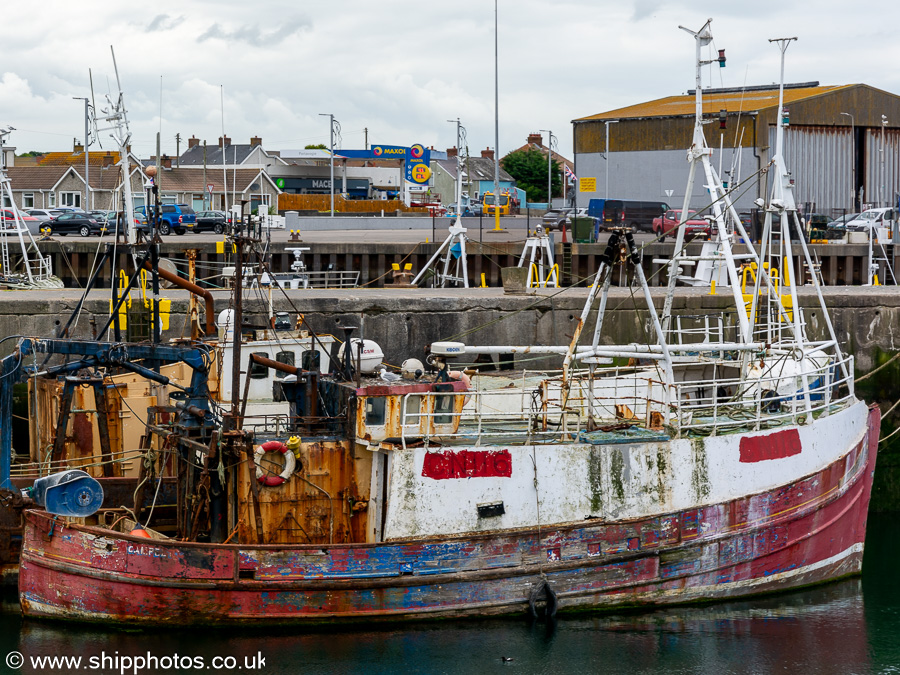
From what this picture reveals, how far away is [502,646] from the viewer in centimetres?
1170

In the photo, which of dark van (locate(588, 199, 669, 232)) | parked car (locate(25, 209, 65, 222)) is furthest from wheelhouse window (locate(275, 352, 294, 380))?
parked car (locate(25, 209, 65, 222))

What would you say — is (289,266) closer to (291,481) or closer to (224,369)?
(224,369)

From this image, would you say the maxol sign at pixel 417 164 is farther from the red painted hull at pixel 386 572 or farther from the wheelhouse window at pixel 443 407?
the red painted hull at pixel 386 572

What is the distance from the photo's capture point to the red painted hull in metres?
11.5

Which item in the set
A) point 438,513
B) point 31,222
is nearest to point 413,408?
point 438,513

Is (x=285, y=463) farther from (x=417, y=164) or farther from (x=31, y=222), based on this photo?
(x=417, y=164)

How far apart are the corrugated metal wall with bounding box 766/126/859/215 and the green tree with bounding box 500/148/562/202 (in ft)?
122

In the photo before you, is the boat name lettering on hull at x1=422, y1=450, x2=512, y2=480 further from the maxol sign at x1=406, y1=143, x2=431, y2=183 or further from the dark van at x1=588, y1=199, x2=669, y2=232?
the maxol sign at x1=406, y1=143, x2=431, y2=183

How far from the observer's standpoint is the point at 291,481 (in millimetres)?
12109

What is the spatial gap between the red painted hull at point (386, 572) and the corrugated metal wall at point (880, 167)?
32.7 meters

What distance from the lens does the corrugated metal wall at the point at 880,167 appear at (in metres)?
42.0

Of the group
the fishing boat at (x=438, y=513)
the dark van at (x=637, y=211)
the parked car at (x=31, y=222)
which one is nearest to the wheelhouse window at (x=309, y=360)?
the fishing boat at (x=438, y=513)

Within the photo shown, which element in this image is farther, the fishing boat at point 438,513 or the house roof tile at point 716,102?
the house roof tile at point 716,102

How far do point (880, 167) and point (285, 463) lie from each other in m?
35.8
